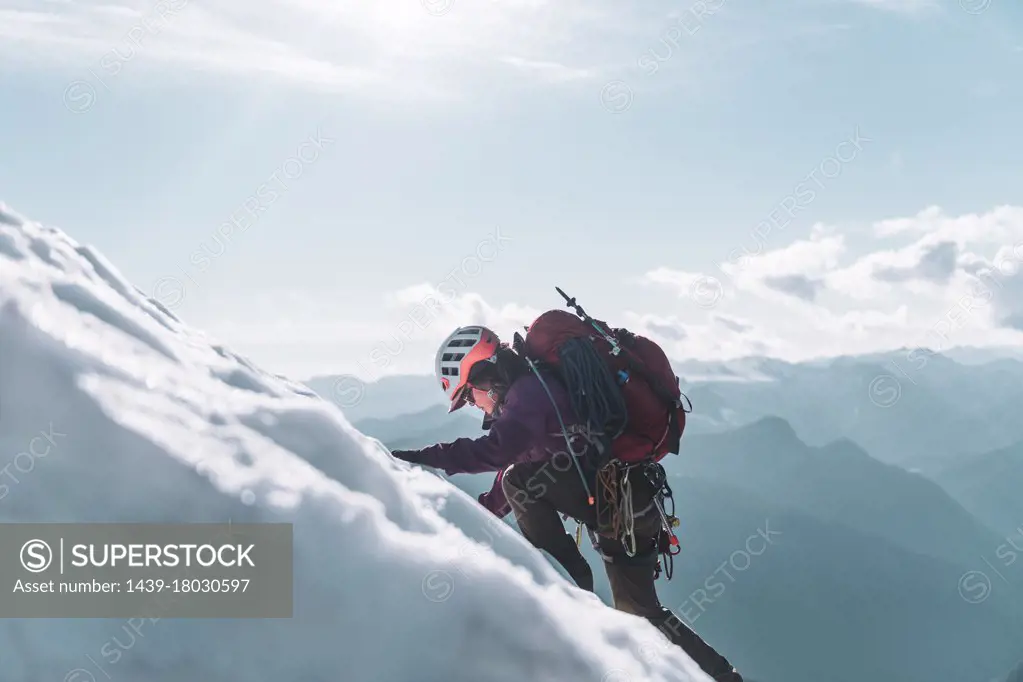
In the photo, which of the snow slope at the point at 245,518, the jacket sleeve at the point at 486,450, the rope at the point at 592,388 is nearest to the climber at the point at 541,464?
the jacket sleeve at the point at 486,450

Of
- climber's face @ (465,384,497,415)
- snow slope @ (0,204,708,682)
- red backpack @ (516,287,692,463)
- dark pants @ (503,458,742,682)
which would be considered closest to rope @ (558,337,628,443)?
red backpack @ (516,287,692,463)

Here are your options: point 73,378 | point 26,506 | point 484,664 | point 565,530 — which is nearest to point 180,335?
point 73,378

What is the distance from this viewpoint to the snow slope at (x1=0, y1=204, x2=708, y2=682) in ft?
10.7

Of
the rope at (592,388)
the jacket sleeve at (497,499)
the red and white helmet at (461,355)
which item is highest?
the rope at (592,388)

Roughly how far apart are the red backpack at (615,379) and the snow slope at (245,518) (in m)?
2.20

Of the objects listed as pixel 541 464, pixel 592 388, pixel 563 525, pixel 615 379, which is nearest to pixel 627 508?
pixel 563 525

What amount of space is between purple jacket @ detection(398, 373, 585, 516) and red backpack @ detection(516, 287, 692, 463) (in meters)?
0.15

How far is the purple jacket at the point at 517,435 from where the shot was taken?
6.29 metres

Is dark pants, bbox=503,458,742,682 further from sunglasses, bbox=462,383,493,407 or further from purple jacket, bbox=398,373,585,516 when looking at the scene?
sunglasses, bbox=462,383,493,407

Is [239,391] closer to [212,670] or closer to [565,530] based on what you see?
[212,670]

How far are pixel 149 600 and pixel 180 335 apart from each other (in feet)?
8.20

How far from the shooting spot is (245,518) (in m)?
3.58

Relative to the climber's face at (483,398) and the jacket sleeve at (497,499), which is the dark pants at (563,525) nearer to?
the jacket sleeve at (497,499)

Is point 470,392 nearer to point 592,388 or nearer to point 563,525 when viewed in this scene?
point 592,388
